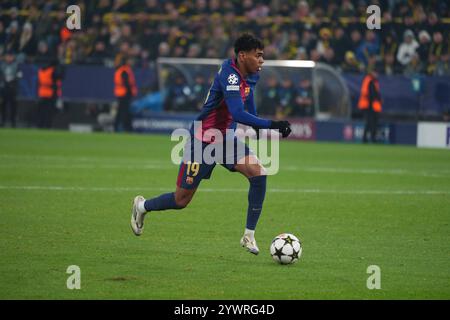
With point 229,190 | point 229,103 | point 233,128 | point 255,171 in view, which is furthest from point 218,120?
point 229,190

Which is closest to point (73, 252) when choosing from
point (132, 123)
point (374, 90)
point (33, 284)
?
point (33, 284)

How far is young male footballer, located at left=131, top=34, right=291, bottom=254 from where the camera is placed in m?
9.45

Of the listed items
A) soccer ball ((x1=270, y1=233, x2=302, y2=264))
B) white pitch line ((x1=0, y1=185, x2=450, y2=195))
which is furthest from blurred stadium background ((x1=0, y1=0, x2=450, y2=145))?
soccer ball ((x1=270, y1=233, x2=302, y2=264))

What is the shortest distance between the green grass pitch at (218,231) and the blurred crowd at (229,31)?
25.0 ft

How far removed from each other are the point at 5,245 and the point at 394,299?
13.5 feet

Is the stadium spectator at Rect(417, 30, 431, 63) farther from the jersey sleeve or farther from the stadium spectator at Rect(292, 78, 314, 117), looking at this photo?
the jersey sleeve

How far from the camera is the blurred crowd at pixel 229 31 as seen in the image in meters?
27.8

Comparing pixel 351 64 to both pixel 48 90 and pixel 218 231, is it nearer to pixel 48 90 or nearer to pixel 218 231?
pixel 48 90

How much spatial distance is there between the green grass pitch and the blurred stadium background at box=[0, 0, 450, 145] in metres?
7.25

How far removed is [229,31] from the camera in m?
30.3

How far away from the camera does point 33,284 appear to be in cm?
774

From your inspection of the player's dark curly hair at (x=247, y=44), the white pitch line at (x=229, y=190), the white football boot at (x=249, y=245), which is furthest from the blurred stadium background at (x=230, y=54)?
the white football boot at (x=249, y=245)

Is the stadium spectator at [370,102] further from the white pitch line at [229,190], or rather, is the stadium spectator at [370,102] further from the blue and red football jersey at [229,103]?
the blue and red football jersey at [229,103]
